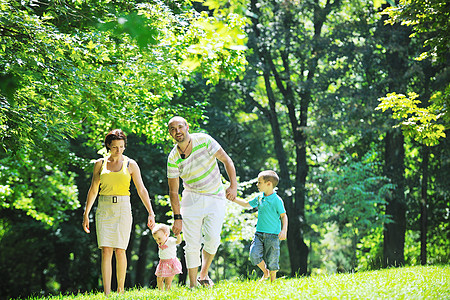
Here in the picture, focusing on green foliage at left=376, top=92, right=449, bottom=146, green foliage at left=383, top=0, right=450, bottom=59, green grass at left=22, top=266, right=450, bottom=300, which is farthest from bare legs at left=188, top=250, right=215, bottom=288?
green foliage at left=383, top=0, right=450, bottom=59

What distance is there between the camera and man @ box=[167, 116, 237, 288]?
22.3 ft

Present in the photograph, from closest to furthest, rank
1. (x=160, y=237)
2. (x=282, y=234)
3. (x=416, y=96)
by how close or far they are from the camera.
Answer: (x=282, y=234) → (x=160, y=237) → (x=416, y=96)

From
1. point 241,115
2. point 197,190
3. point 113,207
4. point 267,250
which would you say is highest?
point 241,115

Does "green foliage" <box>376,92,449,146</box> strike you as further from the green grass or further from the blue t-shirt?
the green grass

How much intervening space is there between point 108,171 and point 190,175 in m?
1.03

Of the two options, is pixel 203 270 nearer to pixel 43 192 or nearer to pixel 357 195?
pixel 357 195

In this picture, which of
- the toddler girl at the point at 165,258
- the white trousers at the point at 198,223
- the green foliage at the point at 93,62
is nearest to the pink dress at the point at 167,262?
the toddler girl at the point at 165,258

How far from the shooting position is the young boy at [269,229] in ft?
24.6

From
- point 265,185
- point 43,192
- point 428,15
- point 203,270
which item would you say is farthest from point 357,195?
point 203,270

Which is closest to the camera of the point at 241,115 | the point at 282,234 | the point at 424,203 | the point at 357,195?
the point at 282,234

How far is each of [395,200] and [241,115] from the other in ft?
35.5

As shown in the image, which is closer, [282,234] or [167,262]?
[282,234]

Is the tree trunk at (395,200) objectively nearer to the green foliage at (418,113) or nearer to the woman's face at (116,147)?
the green foliage at (418,113)

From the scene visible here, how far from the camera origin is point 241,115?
94.1 ft
